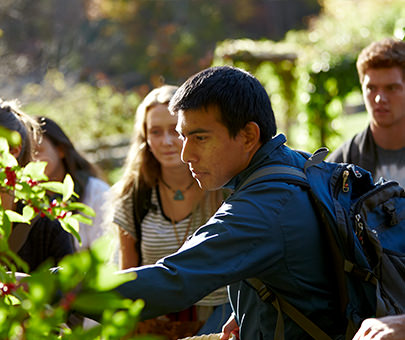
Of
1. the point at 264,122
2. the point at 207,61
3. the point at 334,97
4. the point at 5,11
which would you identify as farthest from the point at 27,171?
the point at 5,11

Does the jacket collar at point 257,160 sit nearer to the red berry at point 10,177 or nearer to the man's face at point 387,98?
the red berry at point 10,177

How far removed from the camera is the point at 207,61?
1336 centimetres

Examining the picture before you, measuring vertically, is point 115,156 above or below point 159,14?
below

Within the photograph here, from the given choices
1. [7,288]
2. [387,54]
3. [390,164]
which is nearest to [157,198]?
[390,164]

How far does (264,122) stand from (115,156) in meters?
10.6

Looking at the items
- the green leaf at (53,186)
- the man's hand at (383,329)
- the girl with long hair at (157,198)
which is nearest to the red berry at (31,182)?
the green leaf at (53,186)

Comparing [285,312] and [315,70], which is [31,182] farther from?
[315,70]

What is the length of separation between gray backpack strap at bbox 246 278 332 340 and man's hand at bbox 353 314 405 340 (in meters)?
0.17

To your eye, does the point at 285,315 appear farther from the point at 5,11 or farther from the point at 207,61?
the point at 5,11

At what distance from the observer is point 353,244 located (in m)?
1.74

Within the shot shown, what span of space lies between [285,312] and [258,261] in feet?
0.72

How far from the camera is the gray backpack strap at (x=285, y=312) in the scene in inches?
71.0

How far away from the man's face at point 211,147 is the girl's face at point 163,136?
59.2 inches

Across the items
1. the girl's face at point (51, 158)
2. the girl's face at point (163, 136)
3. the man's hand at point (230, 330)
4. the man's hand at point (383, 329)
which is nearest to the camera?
the man's hand at point (383, 329)
